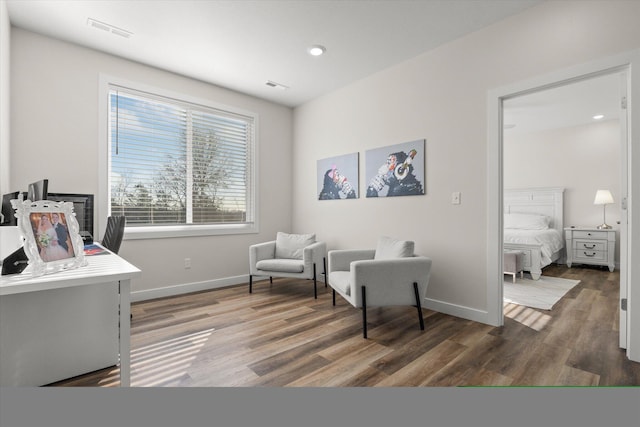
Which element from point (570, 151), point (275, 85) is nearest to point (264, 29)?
point (275, 85)

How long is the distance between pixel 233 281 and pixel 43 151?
7.93 ft

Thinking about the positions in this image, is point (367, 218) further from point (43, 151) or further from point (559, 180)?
point (559, 180)

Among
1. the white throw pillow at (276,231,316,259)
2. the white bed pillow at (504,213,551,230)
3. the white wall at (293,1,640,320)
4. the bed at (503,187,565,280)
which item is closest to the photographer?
the white wall at (293,1,640,320)

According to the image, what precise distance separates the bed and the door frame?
7.80ft

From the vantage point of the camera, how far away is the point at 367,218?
380cm

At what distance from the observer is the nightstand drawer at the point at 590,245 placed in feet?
17.2

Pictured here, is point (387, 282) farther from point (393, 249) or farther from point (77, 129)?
point (77, 129)

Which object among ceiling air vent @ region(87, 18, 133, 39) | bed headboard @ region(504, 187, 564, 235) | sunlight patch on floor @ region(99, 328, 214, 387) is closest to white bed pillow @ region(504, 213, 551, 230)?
bed headboard @ region(504, 187, 564, 235)

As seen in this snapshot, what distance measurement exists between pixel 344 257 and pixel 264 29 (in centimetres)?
229

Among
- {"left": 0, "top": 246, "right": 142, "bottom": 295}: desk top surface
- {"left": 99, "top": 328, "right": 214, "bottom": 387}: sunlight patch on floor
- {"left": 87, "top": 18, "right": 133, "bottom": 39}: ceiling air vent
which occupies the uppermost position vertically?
{"left": 87, "top": 18, "right": 133, "bottom": 39}: ceiling air vent

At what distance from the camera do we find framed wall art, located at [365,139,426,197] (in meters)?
3.26

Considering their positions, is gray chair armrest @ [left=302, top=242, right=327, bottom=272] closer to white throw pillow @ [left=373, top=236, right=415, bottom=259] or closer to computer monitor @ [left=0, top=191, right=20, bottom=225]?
white throw pillow @ [left=373, top=236, right=415, bottom=259]

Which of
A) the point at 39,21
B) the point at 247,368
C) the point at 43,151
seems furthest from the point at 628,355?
the point at 39,21

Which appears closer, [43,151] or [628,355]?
[628,355]
